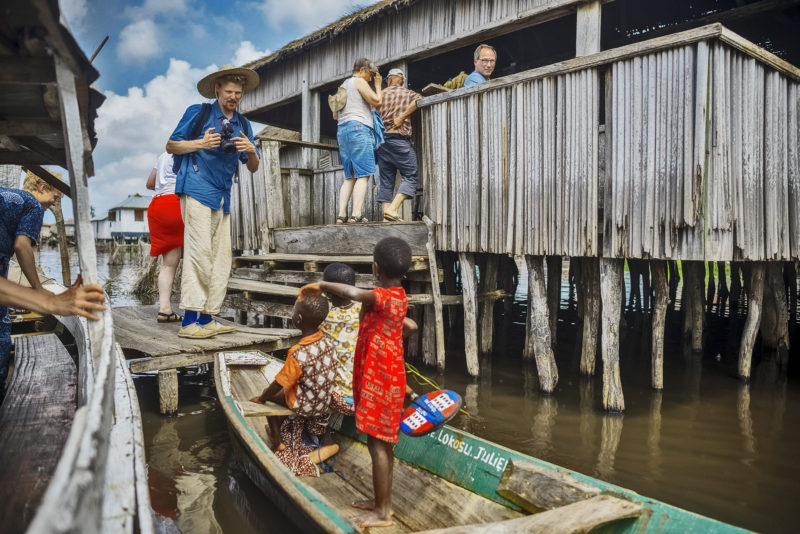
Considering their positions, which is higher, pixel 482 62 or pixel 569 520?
pixel 482 62

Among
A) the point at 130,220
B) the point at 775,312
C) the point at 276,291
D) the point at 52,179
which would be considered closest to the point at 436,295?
the point at 276,291

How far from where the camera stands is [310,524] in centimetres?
240

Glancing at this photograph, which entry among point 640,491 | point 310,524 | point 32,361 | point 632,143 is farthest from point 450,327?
point 310,524

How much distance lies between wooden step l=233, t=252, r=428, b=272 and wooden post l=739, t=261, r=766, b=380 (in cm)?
373

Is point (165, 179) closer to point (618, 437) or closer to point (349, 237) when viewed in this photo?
point (349, 237)

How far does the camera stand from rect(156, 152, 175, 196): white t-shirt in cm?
576

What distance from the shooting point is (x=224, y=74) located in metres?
4.72

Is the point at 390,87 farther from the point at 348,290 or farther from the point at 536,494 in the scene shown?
the point at 536,494

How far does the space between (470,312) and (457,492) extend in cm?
360

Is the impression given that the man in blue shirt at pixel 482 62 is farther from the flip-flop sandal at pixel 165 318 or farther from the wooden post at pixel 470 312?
the flip-flop sandal at pixel 165 318

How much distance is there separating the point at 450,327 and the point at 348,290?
6563 mm

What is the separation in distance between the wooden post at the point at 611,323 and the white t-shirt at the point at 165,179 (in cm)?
455

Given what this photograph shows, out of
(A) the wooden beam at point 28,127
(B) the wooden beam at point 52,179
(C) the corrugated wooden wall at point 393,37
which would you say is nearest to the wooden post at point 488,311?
(C) the corrugated wooden wall at point 393,37

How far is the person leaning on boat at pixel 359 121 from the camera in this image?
6.67m
